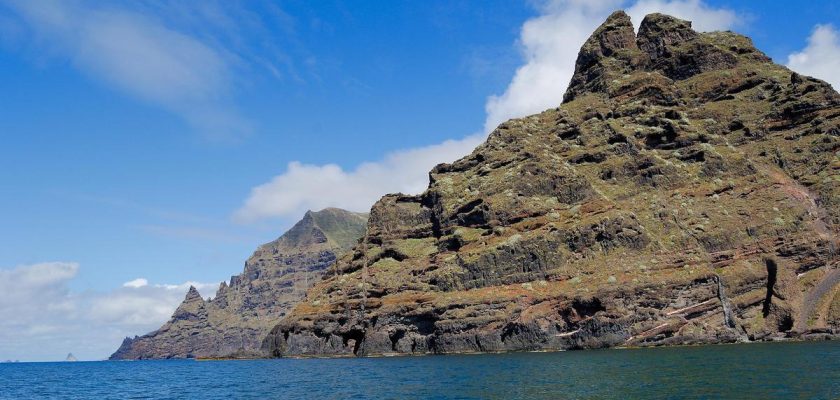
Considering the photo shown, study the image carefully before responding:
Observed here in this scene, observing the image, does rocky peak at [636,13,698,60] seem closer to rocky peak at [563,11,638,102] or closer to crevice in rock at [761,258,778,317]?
rocky peak at [563,11,638,102]

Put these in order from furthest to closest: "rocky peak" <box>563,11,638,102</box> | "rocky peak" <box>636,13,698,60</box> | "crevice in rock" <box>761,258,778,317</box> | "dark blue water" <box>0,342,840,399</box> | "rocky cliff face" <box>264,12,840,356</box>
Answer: "rocky peak" <box>636,13,698,60</box>, "rocky peak" <box>563,11,638,102</box>, "rocky cliff face" <box>264,12,840,356</box>, "crevice in rock" <box>761,258,778,317</box>, "dark blue water" <box>0,342,840,399</box>

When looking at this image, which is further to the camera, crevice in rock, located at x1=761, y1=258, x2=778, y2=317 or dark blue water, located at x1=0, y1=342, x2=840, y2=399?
crevice in rock, located at x1=761, y1=258, x2=778, y2=317

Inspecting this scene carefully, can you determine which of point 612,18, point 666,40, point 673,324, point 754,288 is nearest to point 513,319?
point 673,324

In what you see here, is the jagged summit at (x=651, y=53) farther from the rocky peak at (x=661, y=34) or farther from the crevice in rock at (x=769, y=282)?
the crevice in rock at (x=769, y=282)

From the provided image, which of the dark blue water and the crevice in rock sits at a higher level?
the crevice in rock

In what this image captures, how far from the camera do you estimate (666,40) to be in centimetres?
18025

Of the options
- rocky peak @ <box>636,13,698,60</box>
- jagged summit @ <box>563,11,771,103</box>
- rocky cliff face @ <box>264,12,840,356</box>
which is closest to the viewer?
rocky cliff face @ <box>264,12,840,356</box>

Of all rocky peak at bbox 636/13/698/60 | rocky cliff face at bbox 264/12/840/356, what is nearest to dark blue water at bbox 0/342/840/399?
rocky cliff face at bbox 264/12/840/356

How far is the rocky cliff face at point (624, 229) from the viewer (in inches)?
4003

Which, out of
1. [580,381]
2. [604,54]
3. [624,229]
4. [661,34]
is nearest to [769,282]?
[624,229]

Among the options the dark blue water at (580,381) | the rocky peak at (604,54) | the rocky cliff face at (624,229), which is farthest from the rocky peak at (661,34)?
the dark blue water at (580,381)

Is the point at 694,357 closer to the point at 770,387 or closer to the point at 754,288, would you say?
the point at 770,387

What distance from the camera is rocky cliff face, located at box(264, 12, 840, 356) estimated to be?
334 ft

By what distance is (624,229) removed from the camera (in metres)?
118
